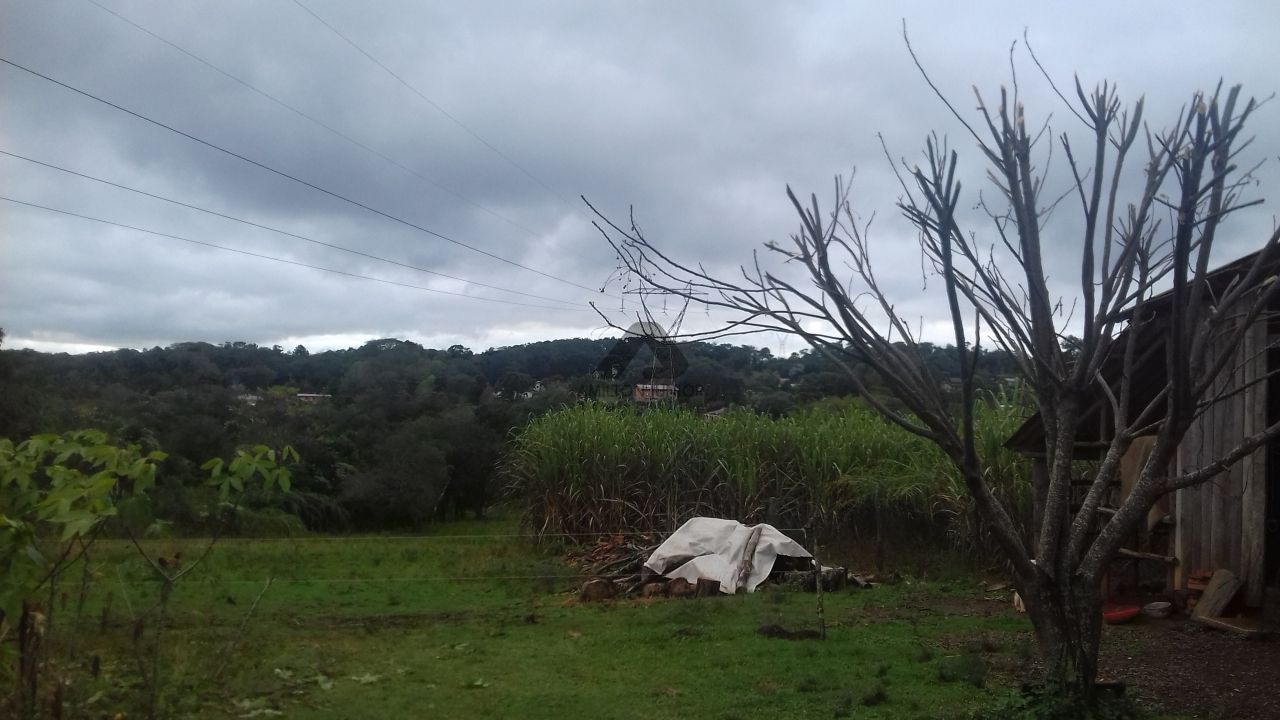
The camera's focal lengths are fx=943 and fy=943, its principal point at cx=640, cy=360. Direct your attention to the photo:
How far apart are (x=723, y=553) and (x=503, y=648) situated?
4344 millimetres

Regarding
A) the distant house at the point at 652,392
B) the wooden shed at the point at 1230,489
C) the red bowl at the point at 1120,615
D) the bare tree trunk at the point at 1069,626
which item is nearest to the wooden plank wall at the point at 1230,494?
the wooden shed at the point at 1230,489

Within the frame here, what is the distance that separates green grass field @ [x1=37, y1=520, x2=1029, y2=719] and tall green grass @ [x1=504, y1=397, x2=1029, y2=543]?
2.53 m

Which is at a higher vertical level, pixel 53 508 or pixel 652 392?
pixel 652 392

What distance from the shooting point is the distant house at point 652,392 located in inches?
616

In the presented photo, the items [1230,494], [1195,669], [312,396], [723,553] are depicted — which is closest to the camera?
[1195,669]

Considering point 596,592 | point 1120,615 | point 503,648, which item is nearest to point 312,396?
point 596,592

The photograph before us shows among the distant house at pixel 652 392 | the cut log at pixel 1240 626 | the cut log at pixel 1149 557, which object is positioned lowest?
the cut log at pixel 1240 626

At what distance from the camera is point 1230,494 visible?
7.97m

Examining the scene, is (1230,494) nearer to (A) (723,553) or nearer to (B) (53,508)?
(A) (723,553)

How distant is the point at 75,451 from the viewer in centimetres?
405

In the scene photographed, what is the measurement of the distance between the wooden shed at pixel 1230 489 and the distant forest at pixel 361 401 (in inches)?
103

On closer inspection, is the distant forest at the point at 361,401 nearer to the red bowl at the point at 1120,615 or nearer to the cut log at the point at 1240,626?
the red bowl at the point at 1120,615

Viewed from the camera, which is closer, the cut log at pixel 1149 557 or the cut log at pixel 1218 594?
the cut log at pixel 1218 594

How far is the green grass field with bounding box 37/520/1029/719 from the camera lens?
5.55 m
